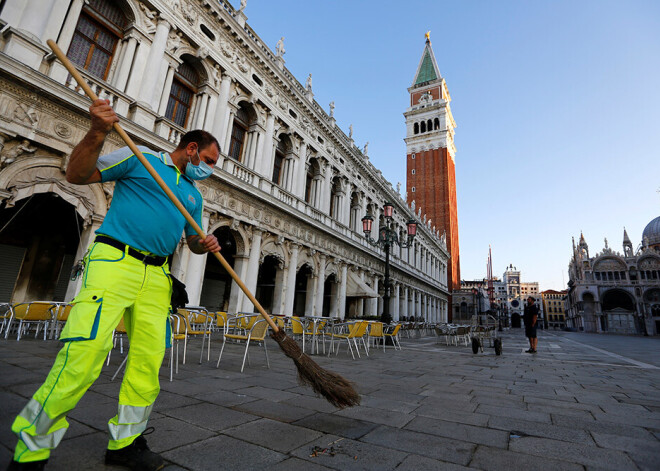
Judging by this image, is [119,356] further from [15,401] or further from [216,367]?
[15,401]

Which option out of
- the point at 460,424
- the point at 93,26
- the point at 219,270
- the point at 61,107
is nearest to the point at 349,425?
the point at 460,424

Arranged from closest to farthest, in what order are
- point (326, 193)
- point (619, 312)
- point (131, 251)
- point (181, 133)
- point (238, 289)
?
point (131, 251) → point (181, 133) → point (238, 289) → point (326, 193) → point (619, 312)

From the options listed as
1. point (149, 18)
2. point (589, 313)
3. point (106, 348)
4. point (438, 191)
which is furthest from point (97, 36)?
point (589, 313)

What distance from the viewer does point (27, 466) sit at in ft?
4.43

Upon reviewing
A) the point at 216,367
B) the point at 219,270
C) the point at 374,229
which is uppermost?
the point at 374,229

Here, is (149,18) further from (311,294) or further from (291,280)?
(311,294)

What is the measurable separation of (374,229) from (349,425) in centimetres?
2187

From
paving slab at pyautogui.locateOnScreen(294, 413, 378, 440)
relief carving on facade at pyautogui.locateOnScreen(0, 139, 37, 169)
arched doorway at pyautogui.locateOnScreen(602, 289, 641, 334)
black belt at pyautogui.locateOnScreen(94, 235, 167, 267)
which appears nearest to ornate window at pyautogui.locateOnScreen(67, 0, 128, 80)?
relief carving on facade at pyautogui.locateOnScreen(0, 139, 37, 169)

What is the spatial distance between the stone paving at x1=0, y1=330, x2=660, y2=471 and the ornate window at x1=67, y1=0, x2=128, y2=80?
8.00 m

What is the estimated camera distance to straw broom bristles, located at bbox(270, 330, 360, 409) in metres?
2.50

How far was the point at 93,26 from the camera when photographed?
29.6 ft

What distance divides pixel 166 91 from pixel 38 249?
20.5 feet

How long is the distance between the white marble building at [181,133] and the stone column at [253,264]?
0.07m

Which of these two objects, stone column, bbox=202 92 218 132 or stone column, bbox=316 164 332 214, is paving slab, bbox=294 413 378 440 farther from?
stone column, bbox=316 164 332 214
